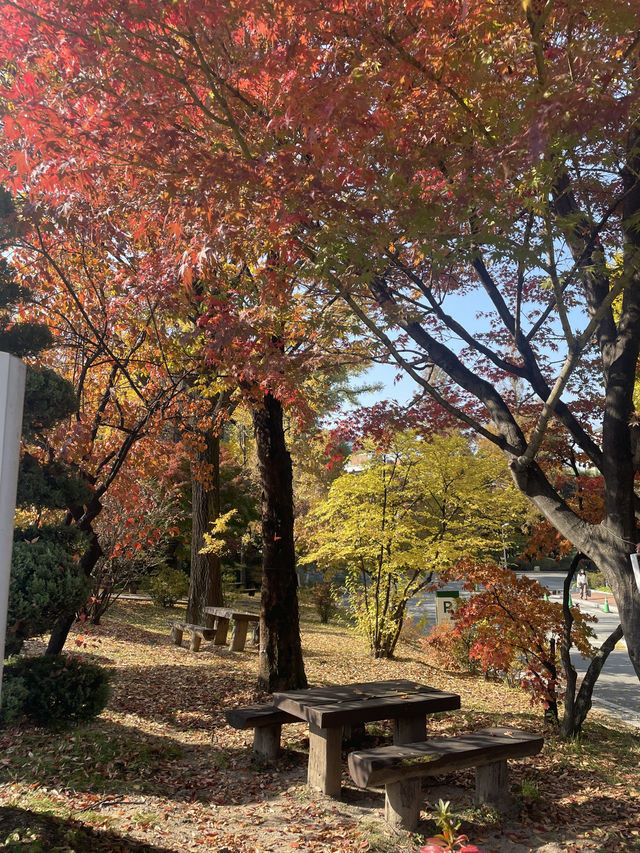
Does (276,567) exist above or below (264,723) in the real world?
above

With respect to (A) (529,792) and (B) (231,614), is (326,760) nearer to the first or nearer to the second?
(A) (529,792)

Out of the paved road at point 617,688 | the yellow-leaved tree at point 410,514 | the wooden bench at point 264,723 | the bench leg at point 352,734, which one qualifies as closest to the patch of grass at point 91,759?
the wooden bench at point 264,723

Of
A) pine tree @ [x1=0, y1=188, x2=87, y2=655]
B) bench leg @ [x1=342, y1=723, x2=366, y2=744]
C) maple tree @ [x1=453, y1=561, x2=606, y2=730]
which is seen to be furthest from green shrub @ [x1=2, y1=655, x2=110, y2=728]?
maple tree @ [x1=453, y1=561, x2=606, y2=730]

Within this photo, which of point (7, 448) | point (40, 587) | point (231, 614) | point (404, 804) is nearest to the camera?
point (7, 448)

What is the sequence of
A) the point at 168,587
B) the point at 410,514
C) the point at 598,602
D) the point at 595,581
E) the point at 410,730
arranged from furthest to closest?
the point at 595,581
the point at 598,602
the point at 168,587
the point at 410,514
the point at 410,730

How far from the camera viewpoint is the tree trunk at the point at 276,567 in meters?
7.76

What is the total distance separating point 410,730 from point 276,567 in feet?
9.60

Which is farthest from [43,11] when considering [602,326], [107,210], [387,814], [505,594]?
[505,594]

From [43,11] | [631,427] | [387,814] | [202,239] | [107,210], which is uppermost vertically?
[43,11]

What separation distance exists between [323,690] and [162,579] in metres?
14.0

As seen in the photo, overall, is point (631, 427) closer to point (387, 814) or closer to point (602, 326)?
point (602, 326)

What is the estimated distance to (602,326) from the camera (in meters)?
5.69

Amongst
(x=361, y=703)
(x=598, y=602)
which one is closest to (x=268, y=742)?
(x=361, y=703)

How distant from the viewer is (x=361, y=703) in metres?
5.22
